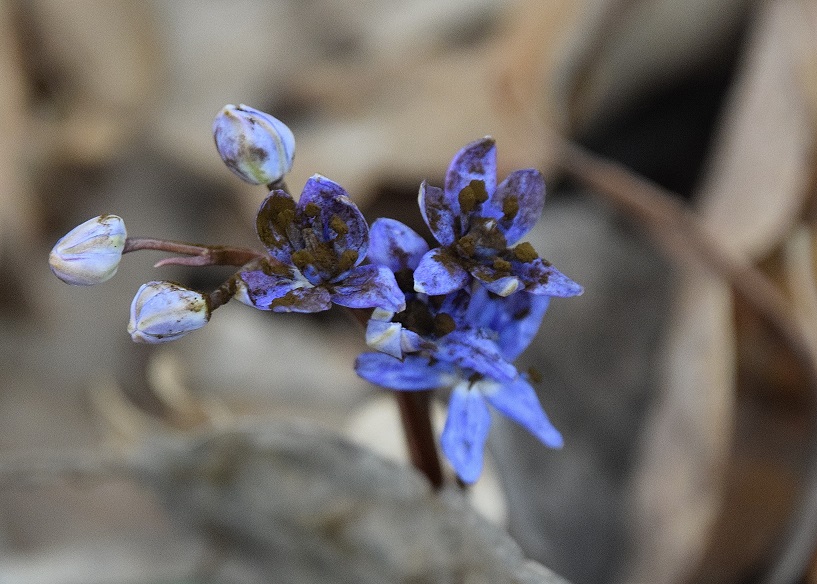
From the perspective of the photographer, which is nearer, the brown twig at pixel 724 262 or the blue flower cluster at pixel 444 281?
the blue flower cluster at pixel 444 281

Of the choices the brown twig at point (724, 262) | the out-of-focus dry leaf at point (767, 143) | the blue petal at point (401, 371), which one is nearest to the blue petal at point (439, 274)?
the blue petal at point (401, 371)

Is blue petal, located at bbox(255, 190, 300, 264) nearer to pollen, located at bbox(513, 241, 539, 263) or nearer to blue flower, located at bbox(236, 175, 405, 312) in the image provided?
blue flower, located at bbox(236, 175, 405, 312)

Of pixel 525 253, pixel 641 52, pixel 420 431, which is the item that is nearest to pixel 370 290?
pixel 525 253


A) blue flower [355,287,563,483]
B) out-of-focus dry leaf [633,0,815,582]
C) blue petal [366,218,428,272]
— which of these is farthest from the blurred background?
blue petal [366,218,428,272]

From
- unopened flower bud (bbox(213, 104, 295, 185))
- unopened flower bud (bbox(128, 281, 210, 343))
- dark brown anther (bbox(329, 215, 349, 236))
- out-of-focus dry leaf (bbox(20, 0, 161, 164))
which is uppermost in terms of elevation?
unopened flower bud (bbox(213, 104, 295, 185))

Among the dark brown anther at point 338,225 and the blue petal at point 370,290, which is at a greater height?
the dark brown anther at point 338,225

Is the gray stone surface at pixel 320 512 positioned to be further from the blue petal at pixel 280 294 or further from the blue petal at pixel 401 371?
the blue petal at pixel 280 294

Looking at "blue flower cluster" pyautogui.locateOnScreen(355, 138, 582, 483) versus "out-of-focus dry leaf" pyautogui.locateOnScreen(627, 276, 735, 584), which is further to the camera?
"out-of-focus dry leaf" pyautogui.locateOnScreen(627, 276, 735, 584)
